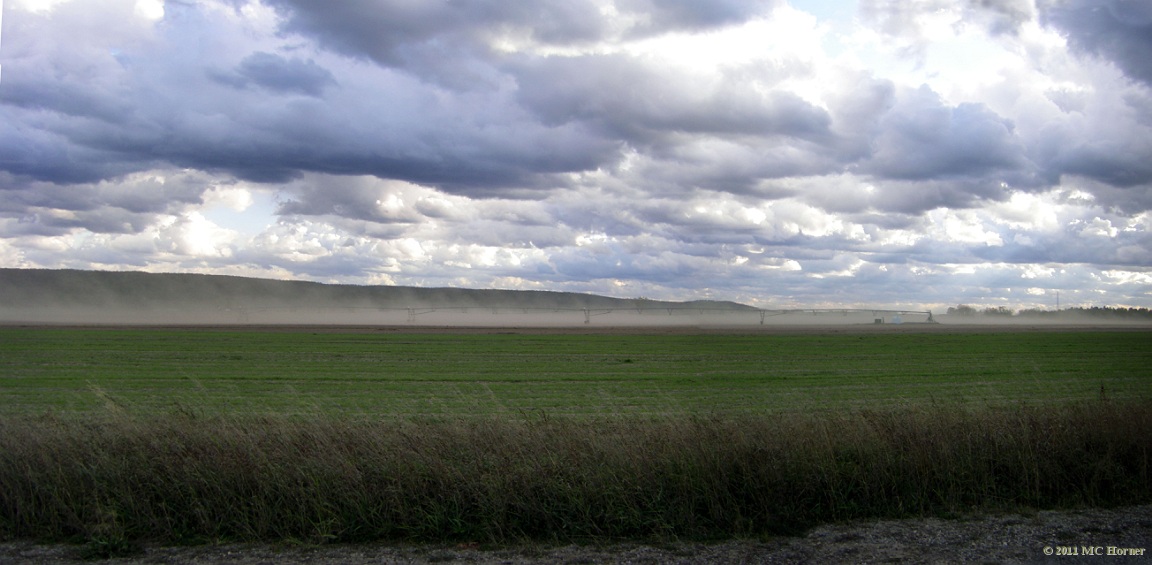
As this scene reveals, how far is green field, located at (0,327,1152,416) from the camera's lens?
20.4 metres

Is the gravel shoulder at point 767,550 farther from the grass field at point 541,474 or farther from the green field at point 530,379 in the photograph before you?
the green field at point 530,379

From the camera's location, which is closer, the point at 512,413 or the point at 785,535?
the point at 785,535

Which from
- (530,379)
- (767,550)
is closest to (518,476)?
(767,550)

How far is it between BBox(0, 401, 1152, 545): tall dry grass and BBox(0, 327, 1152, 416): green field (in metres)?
2.71

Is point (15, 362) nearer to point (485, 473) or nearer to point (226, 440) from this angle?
point (226, 440)

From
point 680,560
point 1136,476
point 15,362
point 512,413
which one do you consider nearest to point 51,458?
point 680,560

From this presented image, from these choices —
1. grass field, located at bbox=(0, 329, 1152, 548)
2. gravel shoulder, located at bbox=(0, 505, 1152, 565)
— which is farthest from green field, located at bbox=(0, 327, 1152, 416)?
gravel shoulder, located at bbox=(0, 505, 1152, 565)

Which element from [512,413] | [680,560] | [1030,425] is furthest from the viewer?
[512,413]

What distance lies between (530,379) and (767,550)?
77.6 ft

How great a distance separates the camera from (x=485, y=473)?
8.64 meters

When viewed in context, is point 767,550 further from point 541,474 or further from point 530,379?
point 530,379

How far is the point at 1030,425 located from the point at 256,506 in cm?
963

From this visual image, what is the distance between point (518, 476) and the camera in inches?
336

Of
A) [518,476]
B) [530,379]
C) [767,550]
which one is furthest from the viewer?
[530,379]
